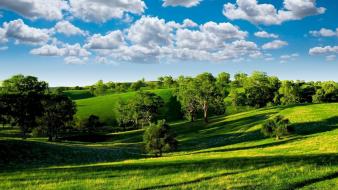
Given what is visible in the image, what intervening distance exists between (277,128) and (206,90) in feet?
176

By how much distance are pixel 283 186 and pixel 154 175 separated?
31.8 feet

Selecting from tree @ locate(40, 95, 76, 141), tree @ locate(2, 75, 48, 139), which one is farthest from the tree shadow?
tree @ locate(2, 75, 48, 139)

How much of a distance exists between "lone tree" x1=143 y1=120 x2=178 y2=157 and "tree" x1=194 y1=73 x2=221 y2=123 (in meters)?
58.0

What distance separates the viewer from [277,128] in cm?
6481

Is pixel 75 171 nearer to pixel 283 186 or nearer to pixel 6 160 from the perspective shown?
pixel 283 186

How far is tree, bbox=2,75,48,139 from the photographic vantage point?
294 ft

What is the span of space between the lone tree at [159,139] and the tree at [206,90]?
5805 cm

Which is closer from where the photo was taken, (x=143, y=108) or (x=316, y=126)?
(x=316, y=126)

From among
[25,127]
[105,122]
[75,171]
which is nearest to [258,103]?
[105,122]

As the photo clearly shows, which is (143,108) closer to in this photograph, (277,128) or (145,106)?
(145,106)

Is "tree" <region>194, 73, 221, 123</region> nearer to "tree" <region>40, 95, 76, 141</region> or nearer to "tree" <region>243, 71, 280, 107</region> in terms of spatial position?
"tree" <region>40, 95, 76, 141</region>

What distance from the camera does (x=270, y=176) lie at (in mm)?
22125

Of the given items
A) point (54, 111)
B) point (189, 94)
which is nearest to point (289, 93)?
point (189, 94)

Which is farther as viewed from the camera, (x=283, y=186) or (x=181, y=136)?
(x=181, y=136)
